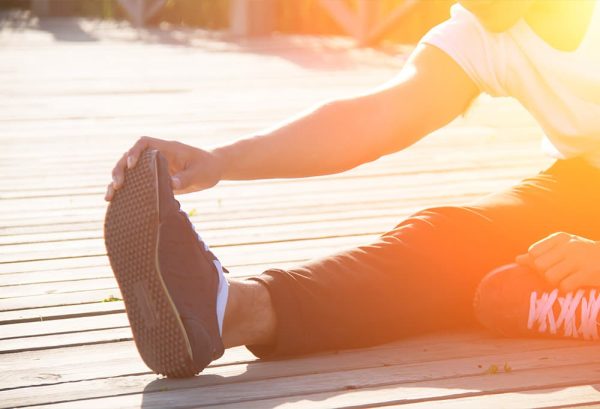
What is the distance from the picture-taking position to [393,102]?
2297 mm

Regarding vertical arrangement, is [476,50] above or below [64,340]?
above

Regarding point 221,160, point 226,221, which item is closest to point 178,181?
point 221,160

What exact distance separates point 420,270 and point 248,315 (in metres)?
0.35

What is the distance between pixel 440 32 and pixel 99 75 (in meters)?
4.31

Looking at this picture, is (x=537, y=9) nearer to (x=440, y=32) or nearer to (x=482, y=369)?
(x=440, y=32)

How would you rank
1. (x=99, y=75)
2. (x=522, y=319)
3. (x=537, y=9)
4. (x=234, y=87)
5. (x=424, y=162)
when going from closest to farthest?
(x=522, y=319), (x=537, y=9), (x=424, y=162), (x=234, y=87), (x=99, y=75)

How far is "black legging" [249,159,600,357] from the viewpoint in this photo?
1.97 metres

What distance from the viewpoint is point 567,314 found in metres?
2.02

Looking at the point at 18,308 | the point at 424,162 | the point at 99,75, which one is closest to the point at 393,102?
the point at 18,308

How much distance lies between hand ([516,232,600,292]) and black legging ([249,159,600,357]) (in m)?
0.14

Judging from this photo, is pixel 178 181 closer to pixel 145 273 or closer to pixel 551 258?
pixel 145 273

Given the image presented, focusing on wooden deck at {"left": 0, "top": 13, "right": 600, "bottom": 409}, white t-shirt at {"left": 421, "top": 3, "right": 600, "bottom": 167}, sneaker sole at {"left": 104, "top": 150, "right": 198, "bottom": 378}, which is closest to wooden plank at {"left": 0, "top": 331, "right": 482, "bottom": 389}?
wooden deck at {"left": 0, "top": 13, "right": 600, "bottom": 409}

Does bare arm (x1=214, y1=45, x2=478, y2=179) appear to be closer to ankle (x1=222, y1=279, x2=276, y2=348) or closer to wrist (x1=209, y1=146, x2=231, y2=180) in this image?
wrist (x1=209, y1=146, x2=231, y2=180)

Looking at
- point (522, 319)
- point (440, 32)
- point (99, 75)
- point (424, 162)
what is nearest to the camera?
point (522, 319)
